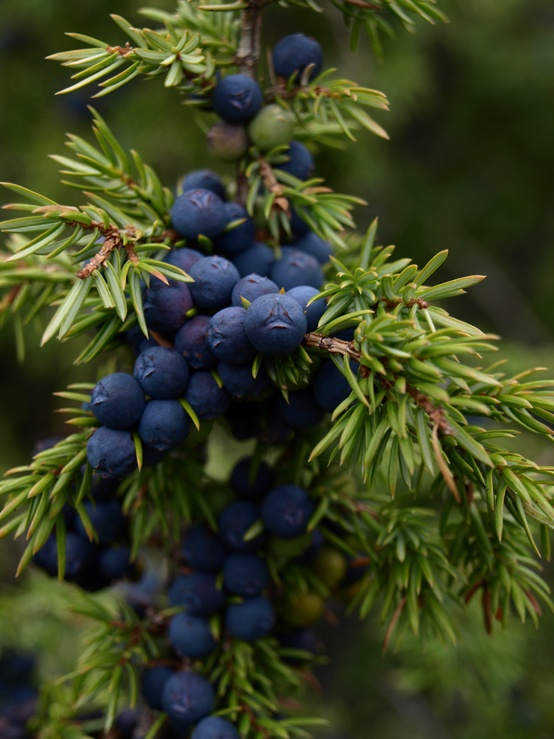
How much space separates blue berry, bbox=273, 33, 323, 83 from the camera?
959 mm

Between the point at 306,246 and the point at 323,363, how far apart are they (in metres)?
0.25

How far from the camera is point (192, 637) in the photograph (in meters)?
0.95

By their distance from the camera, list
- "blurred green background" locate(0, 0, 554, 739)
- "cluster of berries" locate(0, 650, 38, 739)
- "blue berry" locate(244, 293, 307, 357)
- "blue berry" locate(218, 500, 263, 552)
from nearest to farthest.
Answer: "blue berry" locate(244, 293, 307, 357) → "blue berry" locate(218, 500, 263, 552) → "cluster of berries" locate(0, 650, 38, 739) → "blurred green background" locate(0, 0, 554, 739)

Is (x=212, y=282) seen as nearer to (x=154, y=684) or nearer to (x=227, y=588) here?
(x=227, y=588)

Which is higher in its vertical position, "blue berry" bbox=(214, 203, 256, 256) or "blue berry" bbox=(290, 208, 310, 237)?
"blue berry" bbox=(290, 208, 310, 237)

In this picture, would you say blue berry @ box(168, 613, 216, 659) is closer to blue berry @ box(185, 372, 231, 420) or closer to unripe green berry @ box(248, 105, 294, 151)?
blue berry @ box(185, 372, 231, 420)

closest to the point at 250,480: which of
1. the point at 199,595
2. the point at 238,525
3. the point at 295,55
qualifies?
the point at 238,525

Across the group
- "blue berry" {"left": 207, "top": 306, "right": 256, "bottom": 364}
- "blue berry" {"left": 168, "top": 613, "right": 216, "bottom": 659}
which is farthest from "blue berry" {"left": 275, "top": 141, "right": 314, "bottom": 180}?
"blue berry" {"left": 168, "top": 613, "right": 216, "bottom": 659}

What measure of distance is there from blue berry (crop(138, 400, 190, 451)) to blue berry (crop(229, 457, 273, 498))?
0.20m

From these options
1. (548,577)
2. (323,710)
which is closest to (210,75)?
(323,710)

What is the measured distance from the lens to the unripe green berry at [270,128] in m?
0.92

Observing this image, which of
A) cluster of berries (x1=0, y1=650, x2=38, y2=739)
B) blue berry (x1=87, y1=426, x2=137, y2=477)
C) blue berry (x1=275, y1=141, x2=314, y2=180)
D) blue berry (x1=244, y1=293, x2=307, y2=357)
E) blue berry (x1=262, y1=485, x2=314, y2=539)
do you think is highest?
blue berry (x1=275, y1=141, x2=314, y2=180)

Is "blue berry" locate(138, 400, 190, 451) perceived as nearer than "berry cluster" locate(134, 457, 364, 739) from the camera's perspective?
Yes

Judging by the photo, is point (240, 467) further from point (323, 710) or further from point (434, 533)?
point (323, 710)
